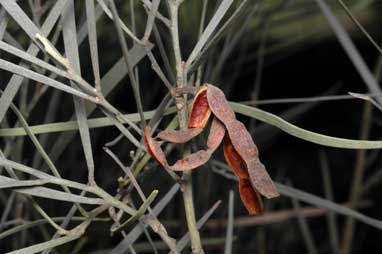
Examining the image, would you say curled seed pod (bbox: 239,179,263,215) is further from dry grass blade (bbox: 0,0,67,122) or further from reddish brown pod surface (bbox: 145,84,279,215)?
dry grass blade (bbox: 0,0,67,122)

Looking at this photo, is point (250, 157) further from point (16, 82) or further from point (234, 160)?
point (16, 82)

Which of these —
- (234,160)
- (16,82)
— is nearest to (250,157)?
(234,160)

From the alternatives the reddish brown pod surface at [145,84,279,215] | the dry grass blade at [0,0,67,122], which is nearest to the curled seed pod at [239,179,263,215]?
the reddish brown pod surface at [145,84,279,215]

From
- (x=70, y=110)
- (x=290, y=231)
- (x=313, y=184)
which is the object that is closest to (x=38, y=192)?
(x=70, y=110)

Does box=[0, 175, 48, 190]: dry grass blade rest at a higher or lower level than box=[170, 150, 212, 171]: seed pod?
higher

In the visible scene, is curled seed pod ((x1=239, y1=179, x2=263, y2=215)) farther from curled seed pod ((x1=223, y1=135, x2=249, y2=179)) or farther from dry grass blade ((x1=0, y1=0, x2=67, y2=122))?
dry grass blade ((x1=0, y1=0, x2=67, y2=122))

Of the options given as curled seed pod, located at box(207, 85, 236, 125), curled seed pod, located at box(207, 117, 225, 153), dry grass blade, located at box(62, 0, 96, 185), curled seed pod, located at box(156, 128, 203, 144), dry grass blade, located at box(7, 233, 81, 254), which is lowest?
dry grass blade, located at box(7, 233, 81, 254)

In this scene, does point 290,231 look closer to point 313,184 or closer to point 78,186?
point 313,184
